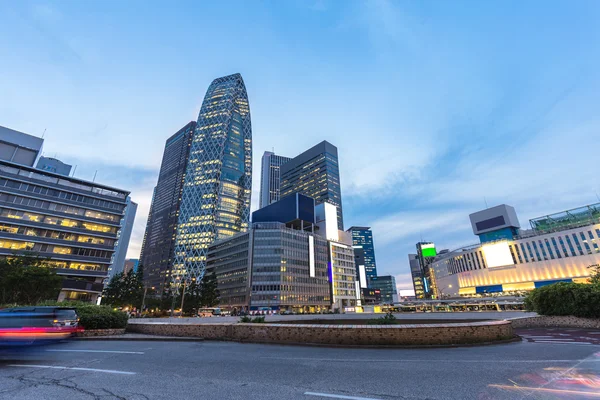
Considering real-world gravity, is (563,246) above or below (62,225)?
below

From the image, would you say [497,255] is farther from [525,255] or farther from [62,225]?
[62,225]

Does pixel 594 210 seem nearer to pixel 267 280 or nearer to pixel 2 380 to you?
pixel 267 280

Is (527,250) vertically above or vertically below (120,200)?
below

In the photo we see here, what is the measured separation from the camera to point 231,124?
589ft

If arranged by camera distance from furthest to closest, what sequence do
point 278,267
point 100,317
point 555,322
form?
1. point 278,267
2. point 555,322
3. point 100,317

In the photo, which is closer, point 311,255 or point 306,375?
point 306,375

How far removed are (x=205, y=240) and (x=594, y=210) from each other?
182974 millimetres

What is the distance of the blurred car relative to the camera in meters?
9.67

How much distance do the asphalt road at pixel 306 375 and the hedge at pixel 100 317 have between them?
7927mm

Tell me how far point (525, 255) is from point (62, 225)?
551 feet

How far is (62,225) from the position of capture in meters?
74.9

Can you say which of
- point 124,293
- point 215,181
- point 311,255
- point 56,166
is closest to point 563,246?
point 311,255

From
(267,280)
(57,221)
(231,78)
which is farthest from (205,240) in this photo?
(231,78)

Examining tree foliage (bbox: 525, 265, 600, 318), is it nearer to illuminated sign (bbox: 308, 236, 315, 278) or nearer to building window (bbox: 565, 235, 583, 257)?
illuminated sign (bbox: 308, 236, 315, 278)
